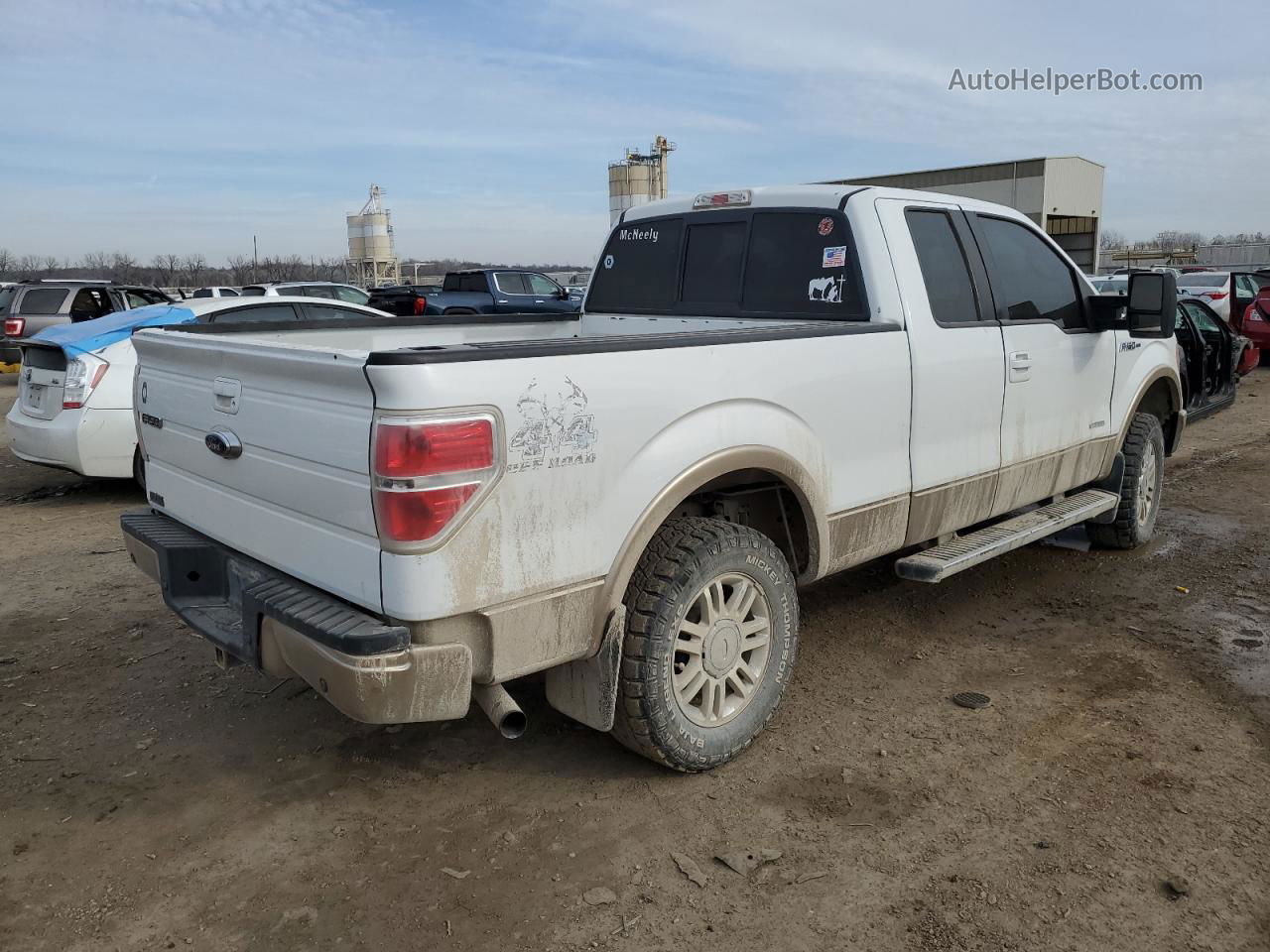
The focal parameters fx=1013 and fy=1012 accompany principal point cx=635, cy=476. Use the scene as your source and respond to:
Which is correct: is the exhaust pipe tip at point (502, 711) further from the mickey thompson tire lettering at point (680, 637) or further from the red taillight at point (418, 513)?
the red taillight at point (418, 513)

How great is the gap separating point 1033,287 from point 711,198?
170 centimetres

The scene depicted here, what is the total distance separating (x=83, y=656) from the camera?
191 inches

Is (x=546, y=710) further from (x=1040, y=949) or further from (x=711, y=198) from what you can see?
(x=711, y=198)

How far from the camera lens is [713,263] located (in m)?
4.79

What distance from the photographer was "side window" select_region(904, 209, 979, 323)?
14.4 feet

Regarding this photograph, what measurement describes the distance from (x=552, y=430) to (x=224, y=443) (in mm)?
1166

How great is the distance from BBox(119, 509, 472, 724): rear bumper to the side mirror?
4.10m

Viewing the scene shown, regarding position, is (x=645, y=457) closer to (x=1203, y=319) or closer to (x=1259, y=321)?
(x=1203, y=319)

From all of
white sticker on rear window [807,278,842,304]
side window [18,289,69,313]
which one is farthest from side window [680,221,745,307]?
side window [18,289,69,313]

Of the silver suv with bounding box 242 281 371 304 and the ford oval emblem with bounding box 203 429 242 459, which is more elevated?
the silver suv with bounding box 242 281 371 304

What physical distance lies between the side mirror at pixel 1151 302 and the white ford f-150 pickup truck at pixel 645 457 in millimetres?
18

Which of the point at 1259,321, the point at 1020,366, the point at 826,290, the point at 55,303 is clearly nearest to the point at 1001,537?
the point at 1020,366

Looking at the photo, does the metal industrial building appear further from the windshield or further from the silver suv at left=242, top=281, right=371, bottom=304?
the silver suv at left=242, top=281, right=371, bottom=304

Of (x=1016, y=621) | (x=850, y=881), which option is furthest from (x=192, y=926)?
(x=1016, y=621)
